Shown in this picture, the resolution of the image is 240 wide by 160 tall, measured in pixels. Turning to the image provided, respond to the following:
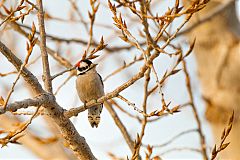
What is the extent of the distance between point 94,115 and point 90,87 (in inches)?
14.1

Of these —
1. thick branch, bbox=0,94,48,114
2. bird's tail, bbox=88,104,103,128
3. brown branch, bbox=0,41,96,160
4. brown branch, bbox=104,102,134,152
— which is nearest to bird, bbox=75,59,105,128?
bird's tail, bbox=88,104,103,128

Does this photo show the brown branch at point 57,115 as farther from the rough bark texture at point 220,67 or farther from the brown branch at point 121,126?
the rough bark texture at point 220,67

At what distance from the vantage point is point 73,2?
4.57m

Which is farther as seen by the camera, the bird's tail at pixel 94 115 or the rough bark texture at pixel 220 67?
the rough bark texture at pixel 220 67

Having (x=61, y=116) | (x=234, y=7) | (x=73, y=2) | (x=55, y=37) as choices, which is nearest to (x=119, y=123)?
(x=61, y=116)

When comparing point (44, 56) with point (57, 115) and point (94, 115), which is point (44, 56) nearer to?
point (57, 115)

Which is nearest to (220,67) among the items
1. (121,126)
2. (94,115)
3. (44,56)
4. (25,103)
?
(94,115)

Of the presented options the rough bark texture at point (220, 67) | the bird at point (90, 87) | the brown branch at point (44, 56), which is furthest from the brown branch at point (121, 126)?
the rough bark texture at point (220, 67)

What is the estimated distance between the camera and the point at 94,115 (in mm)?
4469

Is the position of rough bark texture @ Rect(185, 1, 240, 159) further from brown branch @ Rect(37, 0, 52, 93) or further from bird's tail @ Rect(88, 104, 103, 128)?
brown branch @ Rect(37, 0, 52, 93)

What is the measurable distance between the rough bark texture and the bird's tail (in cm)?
114

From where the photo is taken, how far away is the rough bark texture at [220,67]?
15.6 feet

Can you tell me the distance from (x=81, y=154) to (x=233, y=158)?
90.1 inches

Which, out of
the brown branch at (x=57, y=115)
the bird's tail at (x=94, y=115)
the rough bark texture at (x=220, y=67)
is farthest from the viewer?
the rough bark texture at (x=220, y=67)
